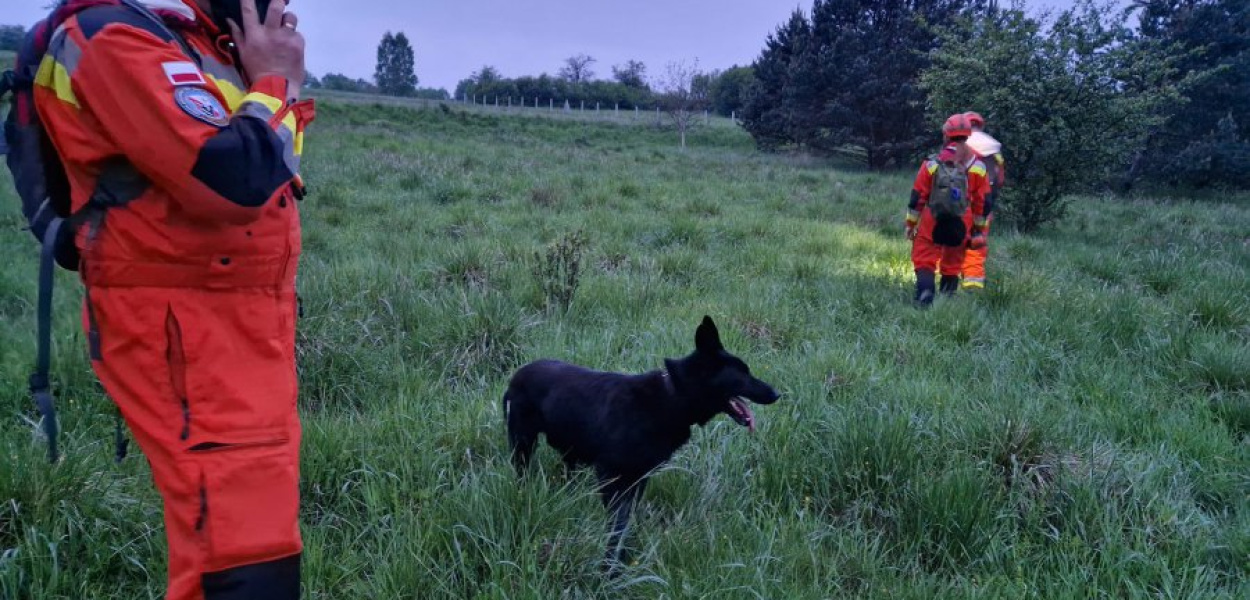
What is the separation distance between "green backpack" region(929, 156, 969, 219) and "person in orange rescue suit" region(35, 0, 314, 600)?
5980mm

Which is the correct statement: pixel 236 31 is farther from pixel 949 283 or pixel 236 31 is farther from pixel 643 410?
pixel 949 283

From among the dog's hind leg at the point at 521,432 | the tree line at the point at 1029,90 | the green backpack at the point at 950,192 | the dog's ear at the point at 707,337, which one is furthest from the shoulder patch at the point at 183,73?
the tree line at the point at 1029,90

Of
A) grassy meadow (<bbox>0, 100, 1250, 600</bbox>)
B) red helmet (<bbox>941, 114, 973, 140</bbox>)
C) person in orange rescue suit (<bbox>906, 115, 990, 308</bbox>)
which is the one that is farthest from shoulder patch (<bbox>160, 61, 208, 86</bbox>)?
red helmet (<bbox>941, 114, 973, 140</bbox>)

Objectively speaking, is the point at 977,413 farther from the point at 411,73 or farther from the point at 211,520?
the point at 411,73

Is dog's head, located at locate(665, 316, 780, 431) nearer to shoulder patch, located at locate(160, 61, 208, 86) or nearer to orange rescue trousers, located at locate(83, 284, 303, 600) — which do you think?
orange rescue trousers, located at locate(83, 284, 303, 600)

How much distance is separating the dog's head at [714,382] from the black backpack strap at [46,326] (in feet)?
6.06

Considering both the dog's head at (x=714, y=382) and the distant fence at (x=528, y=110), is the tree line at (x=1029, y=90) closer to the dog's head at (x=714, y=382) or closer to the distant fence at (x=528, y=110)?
the dog's head at (x=714, y=382)

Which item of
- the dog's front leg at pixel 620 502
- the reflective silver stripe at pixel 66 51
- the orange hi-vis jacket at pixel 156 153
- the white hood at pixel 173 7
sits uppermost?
the white hood at pixel 173 7

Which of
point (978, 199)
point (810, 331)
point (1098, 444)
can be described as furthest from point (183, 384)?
point (978, 199)

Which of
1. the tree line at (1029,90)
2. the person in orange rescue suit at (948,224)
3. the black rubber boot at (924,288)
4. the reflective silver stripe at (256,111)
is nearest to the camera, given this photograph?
the reflective silver stripe at (256,111)

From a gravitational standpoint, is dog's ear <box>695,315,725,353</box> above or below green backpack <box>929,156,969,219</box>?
below

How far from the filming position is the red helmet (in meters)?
6.75

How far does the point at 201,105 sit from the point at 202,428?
68 cm

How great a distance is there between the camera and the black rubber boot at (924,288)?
6332mm
